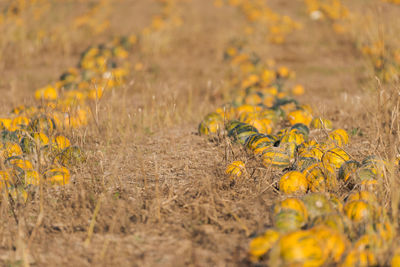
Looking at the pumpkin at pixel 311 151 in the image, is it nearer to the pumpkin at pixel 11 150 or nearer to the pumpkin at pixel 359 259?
the pumpkin at pixel 359 259

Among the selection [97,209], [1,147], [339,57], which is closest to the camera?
[97,209]

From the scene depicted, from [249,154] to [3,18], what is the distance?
10619 mm

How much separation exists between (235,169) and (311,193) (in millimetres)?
786

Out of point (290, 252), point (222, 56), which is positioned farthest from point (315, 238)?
point (222, 56)

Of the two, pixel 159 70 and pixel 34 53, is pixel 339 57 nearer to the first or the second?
pixel 159 70

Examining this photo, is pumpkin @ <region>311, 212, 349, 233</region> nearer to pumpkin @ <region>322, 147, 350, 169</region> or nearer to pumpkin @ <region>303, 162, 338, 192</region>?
pumpkin @ <region>303, 162, 338, 192</region>

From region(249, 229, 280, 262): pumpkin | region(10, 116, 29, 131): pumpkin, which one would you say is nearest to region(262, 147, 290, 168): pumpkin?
region(249, 229, 280, 262): pumpkin

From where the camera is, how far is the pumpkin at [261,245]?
2749 mm

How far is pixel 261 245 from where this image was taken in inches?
109

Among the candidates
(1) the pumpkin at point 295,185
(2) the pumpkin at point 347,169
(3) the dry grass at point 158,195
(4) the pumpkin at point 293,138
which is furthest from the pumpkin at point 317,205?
(4) the pumpkin at point 293,138

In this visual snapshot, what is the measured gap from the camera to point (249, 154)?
446cm

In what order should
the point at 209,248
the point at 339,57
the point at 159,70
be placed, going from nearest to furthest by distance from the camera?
the point at 209,248 → the point at 159,70 → the point at 339,57

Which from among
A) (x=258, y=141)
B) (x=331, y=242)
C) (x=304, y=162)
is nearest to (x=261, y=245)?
(x=331, y=242)

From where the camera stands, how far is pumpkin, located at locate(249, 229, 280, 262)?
108 inches
